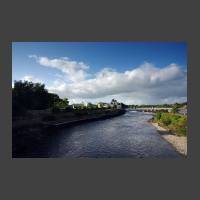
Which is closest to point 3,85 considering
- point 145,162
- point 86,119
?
point 145,162

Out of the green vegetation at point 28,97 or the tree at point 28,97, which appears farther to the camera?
the tree at point 28,97

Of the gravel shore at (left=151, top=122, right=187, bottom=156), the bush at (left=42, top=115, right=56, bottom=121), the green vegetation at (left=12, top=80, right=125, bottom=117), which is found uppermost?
the green vegetation at (left=12, top=80, right=125, bottom=117)

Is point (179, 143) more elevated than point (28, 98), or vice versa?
point (28, 98)

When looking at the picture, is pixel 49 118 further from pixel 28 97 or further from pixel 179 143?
pixel 179 143

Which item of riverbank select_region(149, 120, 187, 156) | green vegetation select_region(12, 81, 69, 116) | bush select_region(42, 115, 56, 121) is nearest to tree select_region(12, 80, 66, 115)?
green vegetation select_region(12, 81, 69, 116)

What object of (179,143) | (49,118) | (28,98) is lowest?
(179,143)

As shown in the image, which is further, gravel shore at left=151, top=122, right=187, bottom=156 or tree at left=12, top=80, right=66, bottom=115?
tree at left=12, top=80, right=66, bottom=115

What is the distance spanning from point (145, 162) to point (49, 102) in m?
33.2

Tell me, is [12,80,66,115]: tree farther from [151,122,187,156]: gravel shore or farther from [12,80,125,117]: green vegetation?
[151,122,187,156]: gravel shore

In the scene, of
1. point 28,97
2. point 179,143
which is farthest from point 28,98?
point 179,143

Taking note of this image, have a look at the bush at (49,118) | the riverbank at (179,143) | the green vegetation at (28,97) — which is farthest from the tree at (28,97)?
the riverbank at (179,143)

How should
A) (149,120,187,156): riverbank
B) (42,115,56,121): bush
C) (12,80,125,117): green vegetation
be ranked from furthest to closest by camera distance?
(42,115,56,121): bush, (12,80,125,117): green vegetation, (149,120,187,156): riverbank

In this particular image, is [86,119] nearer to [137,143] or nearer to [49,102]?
[49,102]

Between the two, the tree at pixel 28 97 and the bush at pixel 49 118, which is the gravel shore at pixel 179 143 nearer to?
the tree at pixel 28 97
